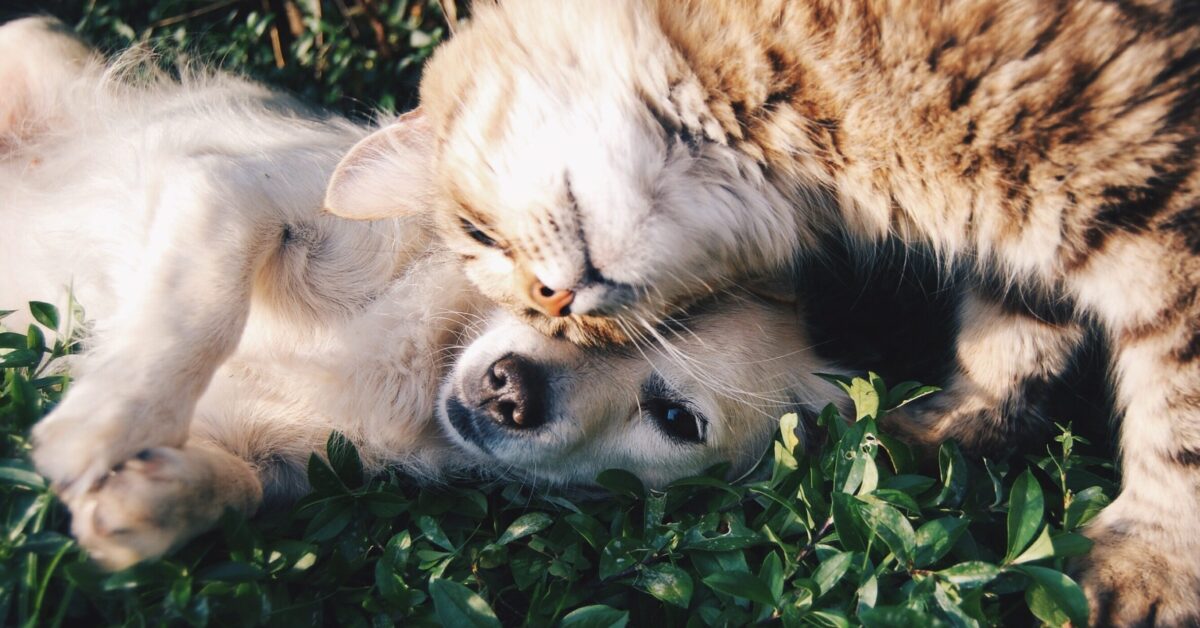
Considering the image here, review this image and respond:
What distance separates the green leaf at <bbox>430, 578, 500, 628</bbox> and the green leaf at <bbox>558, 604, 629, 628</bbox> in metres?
0.16

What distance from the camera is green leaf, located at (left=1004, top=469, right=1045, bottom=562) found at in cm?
207

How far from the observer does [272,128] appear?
134 inches

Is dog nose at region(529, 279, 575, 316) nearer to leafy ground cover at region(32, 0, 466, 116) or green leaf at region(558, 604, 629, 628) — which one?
green leaf at region(558, 604, 629, 628)

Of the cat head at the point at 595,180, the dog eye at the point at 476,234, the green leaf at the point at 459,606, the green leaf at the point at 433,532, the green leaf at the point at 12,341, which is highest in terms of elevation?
the cat head at the point at 595,180

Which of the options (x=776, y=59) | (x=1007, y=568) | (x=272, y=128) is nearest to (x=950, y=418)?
(x=1007, y=568)

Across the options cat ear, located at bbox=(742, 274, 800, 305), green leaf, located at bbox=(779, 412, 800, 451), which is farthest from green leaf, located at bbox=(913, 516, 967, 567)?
cat ear, located at bbox=(742, 274, 800, 305)

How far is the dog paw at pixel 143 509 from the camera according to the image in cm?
199

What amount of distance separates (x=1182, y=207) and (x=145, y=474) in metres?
2.28

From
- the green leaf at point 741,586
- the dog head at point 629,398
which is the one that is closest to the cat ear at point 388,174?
the dog head at point 629,398

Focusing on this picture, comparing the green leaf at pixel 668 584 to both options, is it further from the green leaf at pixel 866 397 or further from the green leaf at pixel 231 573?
the green leaf at pixel 231 573

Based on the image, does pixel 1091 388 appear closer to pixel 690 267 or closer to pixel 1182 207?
pixel 1182 207

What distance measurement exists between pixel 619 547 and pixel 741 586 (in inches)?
13.4

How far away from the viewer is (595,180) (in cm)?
223

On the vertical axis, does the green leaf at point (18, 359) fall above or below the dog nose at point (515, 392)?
above
